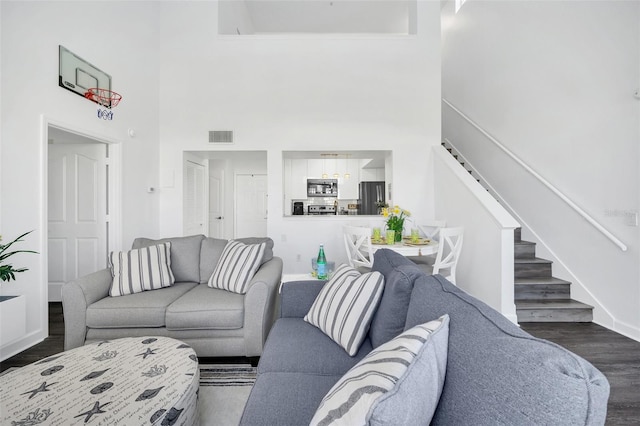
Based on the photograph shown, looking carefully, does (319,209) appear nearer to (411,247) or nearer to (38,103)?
(411,247)

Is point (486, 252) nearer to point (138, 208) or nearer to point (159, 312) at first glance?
point (159, 312)

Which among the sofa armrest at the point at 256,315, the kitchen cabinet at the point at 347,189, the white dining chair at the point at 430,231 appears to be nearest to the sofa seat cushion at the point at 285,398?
the sofa armrest at the point at 256,315

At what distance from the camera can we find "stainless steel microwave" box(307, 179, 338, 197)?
22.5 ft

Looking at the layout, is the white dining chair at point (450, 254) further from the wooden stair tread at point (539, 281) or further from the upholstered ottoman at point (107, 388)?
the upholstered ottoman at point (107, 388)

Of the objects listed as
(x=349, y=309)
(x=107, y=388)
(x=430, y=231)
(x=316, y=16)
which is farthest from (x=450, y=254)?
(x=316, y=16)

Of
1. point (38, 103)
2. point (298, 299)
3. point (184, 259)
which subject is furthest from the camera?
point (184, 259)

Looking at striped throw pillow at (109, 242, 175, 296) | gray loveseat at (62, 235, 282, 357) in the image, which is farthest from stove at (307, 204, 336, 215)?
gray loveseat at (62, 235, 282, 357)

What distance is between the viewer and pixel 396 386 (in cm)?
63

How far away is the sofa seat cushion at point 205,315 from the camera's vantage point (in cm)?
209

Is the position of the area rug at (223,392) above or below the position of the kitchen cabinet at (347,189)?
below

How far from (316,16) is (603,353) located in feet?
22.2

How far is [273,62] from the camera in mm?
4488

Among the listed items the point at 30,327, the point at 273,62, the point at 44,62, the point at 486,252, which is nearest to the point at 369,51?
the point at 273,62

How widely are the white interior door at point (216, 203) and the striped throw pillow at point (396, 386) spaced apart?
5.53m
